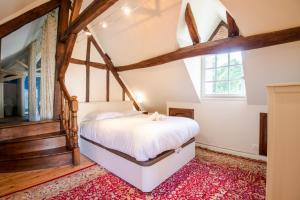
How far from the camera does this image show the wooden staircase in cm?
245

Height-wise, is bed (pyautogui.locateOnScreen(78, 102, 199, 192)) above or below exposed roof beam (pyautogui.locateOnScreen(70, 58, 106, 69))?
below

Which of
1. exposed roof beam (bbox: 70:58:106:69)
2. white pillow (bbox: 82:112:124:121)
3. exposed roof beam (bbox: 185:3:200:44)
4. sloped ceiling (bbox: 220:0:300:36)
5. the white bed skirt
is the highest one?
exposed roof beam (bbox: 185:3:200:44)

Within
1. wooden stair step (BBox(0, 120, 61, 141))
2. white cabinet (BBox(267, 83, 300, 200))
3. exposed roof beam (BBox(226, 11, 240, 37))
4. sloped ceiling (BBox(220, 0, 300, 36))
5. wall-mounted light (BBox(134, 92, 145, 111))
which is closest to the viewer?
white cabinet (BBox(267, 83, 300, 200))

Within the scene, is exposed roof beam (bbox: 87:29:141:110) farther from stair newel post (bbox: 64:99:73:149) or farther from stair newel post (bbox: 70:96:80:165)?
stair newel post (bbox: 70:96:80:165)

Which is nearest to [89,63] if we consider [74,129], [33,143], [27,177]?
[74,129]

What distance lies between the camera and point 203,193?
1.99m

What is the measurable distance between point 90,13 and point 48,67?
1897mm

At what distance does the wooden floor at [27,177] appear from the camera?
2068 millimetres

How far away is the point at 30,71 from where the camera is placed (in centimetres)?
379

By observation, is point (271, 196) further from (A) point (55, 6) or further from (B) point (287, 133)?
(A) point (55, 6)

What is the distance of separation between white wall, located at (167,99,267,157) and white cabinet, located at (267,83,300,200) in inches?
85.7

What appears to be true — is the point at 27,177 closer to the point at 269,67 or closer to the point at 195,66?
the point at 195,66

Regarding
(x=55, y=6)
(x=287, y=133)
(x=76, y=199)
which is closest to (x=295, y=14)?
(x=287, y=133)

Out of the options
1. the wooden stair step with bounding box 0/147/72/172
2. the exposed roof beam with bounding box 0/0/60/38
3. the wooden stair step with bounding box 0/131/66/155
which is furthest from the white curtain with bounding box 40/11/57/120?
the wooden stair step with bounding box 0/147/72/172
